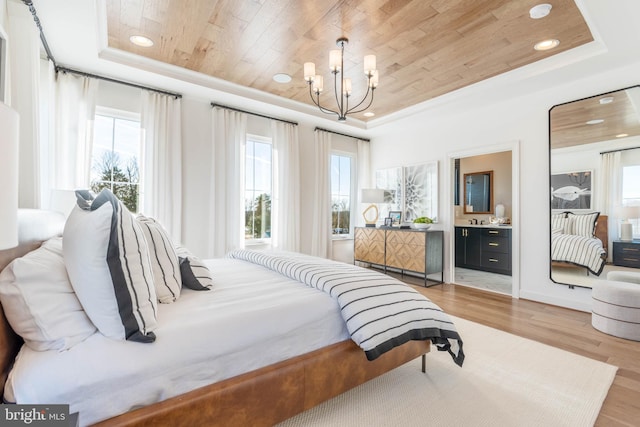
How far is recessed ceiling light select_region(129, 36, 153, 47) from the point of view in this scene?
9.27 feet

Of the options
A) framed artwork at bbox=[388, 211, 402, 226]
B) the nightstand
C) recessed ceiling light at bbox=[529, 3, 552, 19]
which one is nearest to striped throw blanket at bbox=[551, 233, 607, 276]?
the nightstand

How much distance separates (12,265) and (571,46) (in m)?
4.26

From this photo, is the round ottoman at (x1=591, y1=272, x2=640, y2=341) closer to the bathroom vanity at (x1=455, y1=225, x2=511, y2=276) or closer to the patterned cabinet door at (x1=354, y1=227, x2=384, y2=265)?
the bathroom vanity at (x1=455, y1=225, x2=511, y2=276)

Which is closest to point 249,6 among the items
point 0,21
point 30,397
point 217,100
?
point 0,21

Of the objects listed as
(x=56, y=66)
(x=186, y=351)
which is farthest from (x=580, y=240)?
(x=56, y=66)

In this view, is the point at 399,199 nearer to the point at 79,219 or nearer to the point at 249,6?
the point at 249,6

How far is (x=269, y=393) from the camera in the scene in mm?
1352

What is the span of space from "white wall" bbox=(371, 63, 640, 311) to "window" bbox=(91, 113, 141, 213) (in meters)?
3.95

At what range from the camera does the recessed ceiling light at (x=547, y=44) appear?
2779 millimetres

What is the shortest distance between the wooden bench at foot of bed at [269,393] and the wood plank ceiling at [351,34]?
2466 mm

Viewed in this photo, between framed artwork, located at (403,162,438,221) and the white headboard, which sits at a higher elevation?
framed artwork, located at (403,162,438,221)

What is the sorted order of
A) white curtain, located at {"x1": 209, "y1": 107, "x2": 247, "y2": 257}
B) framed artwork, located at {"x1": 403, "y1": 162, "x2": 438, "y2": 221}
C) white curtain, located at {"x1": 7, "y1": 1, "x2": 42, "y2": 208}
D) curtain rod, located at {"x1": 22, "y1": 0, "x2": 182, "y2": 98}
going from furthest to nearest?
1. framed artwork, located at {"x1": 403, "y1": 162, "x2": 438, "y2": 221}
2. white curtain, located at {"x1": 209, "y1": 107, "x2": 247, "y2": 257}
3. curtain rod, located at {"x1": 22, "y1": 0, "x2": 182, "y2": 98}
4. white curtain, located at {"x1": 7, "y1": 1, "x2": 42, "y2": 208}

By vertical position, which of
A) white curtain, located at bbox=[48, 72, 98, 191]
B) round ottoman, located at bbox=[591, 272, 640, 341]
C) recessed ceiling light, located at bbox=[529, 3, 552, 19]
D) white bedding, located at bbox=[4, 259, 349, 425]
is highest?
recessed ceiling light, located at bbox=[529, 3, 552, 19]

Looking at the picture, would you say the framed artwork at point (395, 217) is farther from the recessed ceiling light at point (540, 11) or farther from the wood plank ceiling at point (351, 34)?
the recessed ceiling light at point (540, 11)
